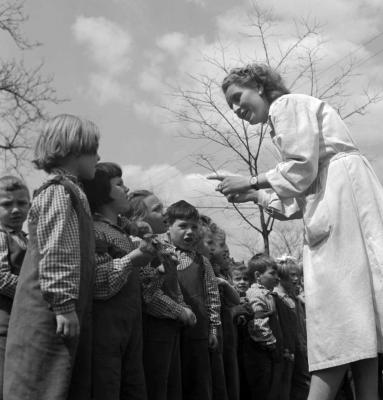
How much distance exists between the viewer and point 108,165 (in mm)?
4398

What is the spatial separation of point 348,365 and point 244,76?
1552 millimetres

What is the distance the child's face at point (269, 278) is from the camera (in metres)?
7.35

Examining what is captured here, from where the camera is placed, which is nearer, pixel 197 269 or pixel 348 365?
pixel 348 365

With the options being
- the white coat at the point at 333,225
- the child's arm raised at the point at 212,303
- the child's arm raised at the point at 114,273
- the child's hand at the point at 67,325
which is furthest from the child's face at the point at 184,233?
the child's hand at the point at 67,325

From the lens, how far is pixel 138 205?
539 cm

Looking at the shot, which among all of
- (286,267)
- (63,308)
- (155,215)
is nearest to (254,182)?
(63,308)

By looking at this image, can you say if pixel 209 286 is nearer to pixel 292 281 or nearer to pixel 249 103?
pixel 249 103

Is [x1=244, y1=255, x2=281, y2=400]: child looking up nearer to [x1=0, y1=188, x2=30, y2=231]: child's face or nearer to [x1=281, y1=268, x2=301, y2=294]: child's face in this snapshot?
[x1=281, y1=268, x2=301, y2=294]: child's face

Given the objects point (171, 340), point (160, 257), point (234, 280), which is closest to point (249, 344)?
point (234, 280)

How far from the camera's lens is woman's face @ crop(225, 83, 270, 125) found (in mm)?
3355

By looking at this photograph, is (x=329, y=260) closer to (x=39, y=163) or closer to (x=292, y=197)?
(x=292, y=197)

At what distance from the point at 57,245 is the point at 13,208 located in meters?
1.67

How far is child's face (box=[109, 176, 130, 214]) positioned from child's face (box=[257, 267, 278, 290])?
338cm

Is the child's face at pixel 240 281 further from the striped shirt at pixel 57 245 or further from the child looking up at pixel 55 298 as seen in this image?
the striped shirt at pixel 57 245
